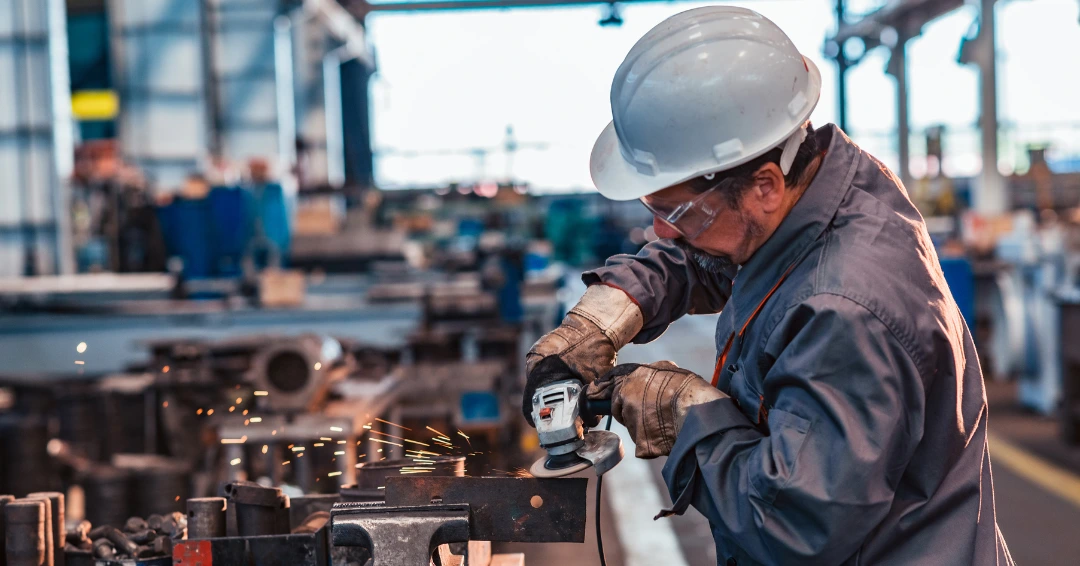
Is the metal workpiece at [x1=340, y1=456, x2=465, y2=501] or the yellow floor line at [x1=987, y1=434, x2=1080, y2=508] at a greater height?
the metal workpiece at [x1=340, y1=456, x2=465, y2=501]

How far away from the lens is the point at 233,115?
12.5m

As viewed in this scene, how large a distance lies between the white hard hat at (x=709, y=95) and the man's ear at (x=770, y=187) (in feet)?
0.07

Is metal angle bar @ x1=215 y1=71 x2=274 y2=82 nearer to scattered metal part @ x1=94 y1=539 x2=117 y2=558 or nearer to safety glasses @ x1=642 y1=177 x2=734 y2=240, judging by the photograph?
scattered metal part @ x1=94 y1=539 x2=117 y2=558

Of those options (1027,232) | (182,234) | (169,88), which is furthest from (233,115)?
(1027,232)

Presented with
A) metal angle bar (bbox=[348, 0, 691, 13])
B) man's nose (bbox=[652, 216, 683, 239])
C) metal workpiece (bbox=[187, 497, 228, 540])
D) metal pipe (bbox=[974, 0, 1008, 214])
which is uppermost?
metal angle bar (bbox=[348, 0, 691, 13])

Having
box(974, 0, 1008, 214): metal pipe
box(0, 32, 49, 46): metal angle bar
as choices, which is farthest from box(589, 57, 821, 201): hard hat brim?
box(0, 32, 49, 46): metal angle bar

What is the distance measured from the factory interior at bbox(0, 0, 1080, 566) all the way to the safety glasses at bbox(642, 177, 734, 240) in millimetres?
218

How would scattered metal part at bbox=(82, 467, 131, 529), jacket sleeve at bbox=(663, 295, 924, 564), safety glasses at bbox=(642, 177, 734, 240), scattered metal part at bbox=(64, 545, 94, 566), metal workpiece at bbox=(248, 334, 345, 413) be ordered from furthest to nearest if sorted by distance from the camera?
scattered metal part at bbox=(82, 467, 131, 529)
metal workpiece at bbox=(248, 334, 345, 413)
scattered metal part at bbox=(64, 545, 94, 566)
safety glasses at bbox=(642, 177, 734, 240)
jacket sleeve at bbox=(663, 295, 924, 564)

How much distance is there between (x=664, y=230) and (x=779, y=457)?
415mm

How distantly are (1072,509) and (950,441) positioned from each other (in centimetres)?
365

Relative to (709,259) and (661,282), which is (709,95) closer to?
(709,259)

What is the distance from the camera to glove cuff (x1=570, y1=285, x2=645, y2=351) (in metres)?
1.54

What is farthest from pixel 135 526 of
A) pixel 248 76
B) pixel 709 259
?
pixel 248 76

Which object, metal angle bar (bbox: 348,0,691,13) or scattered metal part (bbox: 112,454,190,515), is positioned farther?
metal angle bar (bbox: 348,0,691,13)
